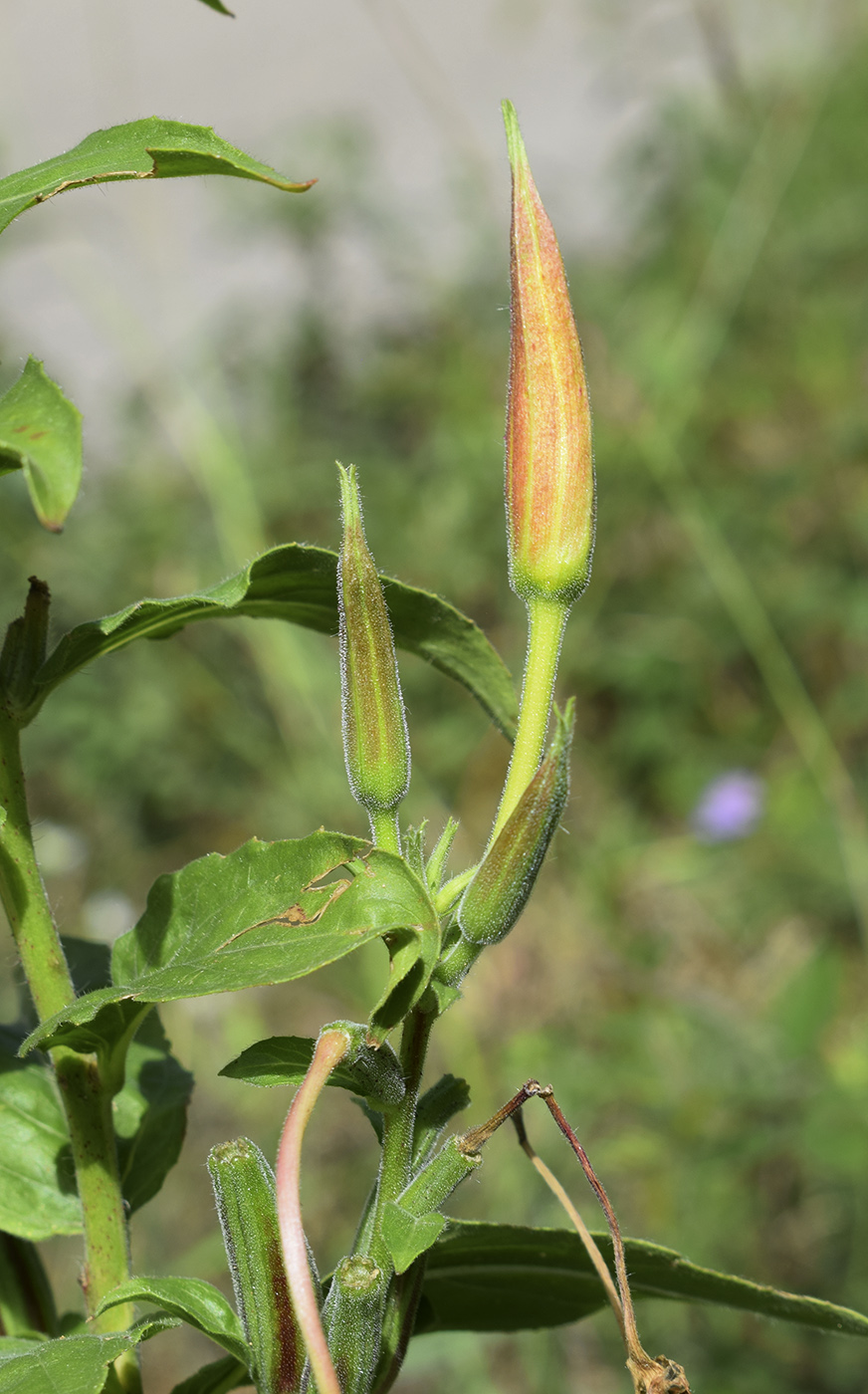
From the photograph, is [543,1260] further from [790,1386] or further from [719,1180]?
[790,1386]

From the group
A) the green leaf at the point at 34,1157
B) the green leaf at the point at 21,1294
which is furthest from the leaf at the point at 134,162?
the green leaf at the point at 21,1294

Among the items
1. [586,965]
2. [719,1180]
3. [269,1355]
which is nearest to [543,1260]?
[269,1355]

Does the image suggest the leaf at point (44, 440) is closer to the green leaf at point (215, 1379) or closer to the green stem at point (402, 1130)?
the green stem at point (402, 1130)

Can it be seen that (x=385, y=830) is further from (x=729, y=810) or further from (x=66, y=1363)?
(x=729, y=810)

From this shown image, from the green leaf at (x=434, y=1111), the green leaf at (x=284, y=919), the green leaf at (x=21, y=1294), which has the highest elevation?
the green leaf at (x=284, y=919)

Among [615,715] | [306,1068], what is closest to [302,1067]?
[306,1068]
